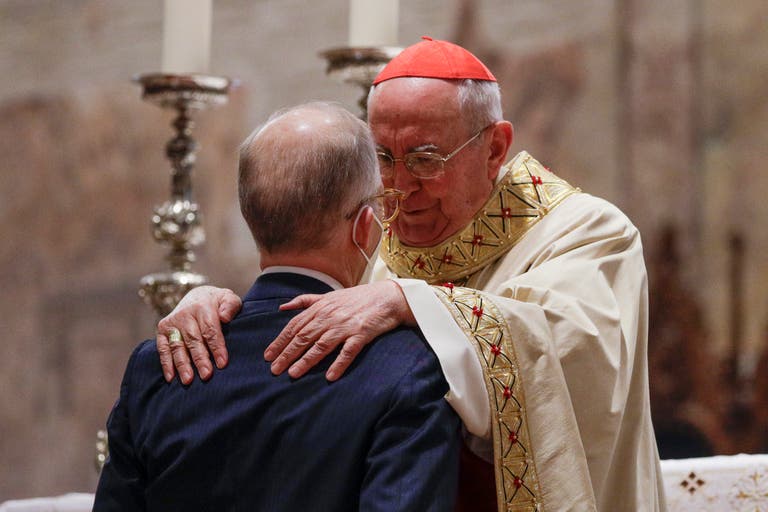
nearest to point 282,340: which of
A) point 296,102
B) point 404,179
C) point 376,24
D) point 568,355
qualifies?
point 568,355

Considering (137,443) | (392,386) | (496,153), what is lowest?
(137,443)

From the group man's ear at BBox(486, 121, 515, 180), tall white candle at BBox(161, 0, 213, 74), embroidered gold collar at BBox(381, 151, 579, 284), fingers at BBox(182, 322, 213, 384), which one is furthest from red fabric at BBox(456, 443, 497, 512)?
tall white candle at BBox(161, 0, 213, 74)

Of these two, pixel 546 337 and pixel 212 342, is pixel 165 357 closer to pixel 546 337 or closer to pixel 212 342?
pixel 212 342

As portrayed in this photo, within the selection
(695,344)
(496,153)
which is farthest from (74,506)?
(695,344)

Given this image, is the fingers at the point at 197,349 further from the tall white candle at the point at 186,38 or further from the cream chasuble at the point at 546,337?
the tall white candle at the point at 186,38

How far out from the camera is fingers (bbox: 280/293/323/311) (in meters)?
2.20

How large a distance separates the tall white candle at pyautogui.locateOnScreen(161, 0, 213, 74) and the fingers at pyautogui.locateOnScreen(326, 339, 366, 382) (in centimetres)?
158

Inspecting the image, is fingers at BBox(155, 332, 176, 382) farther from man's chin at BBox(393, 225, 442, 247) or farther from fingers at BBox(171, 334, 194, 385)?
man's chin at BBox(393, 225, 442, 247)

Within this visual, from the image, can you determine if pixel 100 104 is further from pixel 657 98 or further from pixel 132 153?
pixel 657 98

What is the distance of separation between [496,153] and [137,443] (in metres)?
1.39

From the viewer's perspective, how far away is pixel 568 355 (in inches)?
107

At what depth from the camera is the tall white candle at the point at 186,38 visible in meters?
3.48

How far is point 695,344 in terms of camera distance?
5.81 m

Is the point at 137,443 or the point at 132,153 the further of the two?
the point at 132,153
